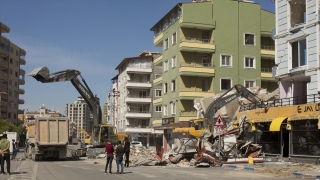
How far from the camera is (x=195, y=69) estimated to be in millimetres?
51844

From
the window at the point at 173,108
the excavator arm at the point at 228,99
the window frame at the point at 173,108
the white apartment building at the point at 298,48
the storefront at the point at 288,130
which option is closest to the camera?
the storefront at the point at 288,130

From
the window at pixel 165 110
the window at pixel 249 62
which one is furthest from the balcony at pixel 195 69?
the window at pixel 165 110

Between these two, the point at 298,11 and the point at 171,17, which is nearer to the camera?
the point at 298,11

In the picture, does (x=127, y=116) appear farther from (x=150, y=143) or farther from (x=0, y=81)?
(x=0, y=81)

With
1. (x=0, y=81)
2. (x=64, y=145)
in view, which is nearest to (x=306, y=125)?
(x=64, y=145)

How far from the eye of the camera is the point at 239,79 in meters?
53.7

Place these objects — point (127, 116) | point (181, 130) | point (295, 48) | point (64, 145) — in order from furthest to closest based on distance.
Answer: point (127, 116)
point (181, 130)
point (64, 145)
point (295, 48)

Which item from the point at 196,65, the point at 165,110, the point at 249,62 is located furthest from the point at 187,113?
the point at 249,62

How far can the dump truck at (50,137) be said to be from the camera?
107 feet

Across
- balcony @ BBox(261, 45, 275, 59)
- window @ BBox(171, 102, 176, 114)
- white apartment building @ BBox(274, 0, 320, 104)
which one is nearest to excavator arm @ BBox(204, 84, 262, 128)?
white apartment building @ BBox(274, 0, 320, 104)

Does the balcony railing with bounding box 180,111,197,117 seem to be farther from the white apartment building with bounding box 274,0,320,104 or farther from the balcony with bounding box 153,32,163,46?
the white apartment building with bounding box 274,0,320,104

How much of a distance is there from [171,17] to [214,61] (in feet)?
27.6

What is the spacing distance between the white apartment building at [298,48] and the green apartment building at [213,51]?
2134 centimetres

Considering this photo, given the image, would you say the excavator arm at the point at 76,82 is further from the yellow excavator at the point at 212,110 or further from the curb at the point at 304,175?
the curb at the point at 304,175
